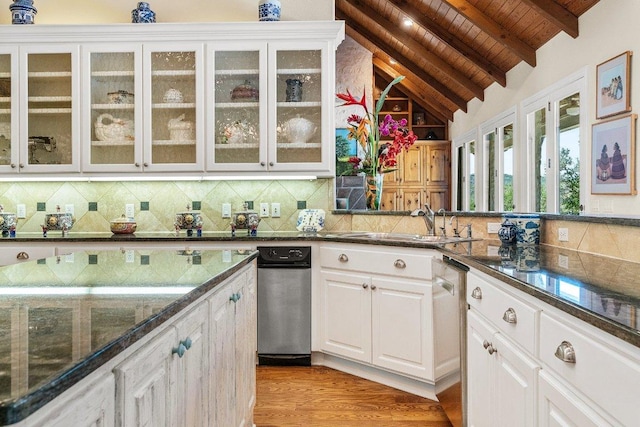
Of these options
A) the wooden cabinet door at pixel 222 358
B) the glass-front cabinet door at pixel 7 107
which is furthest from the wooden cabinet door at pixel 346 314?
the glass-front cabinet door at pixel 7 107

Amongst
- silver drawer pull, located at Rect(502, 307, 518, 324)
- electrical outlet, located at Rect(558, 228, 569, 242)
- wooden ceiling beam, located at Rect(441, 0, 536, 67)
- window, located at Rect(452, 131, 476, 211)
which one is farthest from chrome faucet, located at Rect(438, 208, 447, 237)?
window, located at Rect(452, 131, 476, 211)

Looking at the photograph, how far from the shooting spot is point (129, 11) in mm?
3742

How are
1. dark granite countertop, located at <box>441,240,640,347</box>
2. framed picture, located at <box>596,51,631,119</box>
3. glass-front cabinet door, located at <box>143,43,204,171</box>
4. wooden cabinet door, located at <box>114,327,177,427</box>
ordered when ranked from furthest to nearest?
framed picture, located at <box>596,51,631,119</box>, glass-front cabinet door, located at <box>143,43,204,171</box>, dark granite countertop, located at <box>441,240,640,347</box>, wooden cabinet door, located at <box>114,327,177,427</box>

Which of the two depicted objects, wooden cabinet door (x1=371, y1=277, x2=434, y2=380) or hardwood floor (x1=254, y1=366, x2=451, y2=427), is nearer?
hardwood floor (x1=254, y1=366, x2=451, y2=427)

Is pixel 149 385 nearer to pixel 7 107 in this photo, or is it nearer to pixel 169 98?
pixel 169 98

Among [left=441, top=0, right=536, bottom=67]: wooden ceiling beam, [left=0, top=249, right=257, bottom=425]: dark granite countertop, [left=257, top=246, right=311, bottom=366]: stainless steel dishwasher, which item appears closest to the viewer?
[left=0, top=249, right=257, bottom=425]: dark granite countertop

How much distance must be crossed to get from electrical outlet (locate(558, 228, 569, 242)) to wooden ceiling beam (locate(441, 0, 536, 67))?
3704mm

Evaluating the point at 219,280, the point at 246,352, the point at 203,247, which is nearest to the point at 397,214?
the point at 203,247

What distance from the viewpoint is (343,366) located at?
10.1ft

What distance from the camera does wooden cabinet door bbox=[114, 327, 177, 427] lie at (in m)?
0.83

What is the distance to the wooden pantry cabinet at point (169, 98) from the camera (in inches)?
135

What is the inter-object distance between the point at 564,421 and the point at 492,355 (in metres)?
0.54

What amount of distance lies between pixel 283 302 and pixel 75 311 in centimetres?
222

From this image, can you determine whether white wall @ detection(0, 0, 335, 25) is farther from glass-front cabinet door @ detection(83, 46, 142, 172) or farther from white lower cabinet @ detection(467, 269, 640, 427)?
white lower cabinet @ detection(467, 269, 640, 427)
